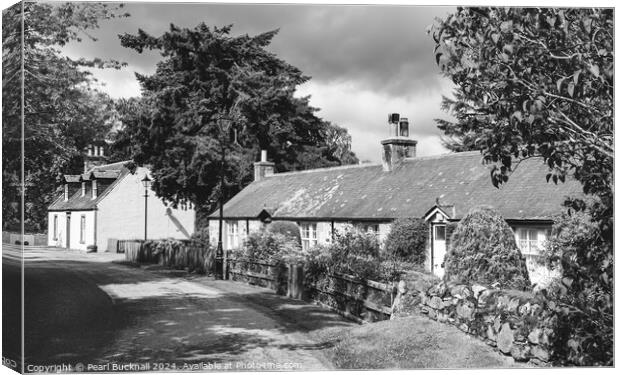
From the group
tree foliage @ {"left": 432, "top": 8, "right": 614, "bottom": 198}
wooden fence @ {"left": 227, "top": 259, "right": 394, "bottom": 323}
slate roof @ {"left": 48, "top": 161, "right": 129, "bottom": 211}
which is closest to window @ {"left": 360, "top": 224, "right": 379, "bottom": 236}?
wooden fence @ {"left": 227, "top": 259, "right": 394, "bottom": 323}

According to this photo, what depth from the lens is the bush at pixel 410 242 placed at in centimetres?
2202

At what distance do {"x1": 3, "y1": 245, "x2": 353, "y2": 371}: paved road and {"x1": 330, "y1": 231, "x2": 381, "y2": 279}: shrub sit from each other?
50.6 inches

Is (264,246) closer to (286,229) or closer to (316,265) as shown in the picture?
(286,229)

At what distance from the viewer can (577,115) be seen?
6547 mm

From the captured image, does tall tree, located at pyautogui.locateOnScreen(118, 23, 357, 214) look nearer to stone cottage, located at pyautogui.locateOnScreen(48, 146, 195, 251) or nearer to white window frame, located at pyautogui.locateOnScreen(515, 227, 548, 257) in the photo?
stone cottage, located at pyautogui.locateOnScreen(48, 146, 195, 251)

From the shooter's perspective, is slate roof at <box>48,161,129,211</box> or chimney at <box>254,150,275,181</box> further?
chimney at <box>254,150,275,181</box>

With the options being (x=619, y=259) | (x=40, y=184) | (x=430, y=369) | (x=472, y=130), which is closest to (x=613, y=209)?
(x=619, y=259)

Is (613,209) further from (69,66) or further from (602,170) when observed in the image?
(69,66)

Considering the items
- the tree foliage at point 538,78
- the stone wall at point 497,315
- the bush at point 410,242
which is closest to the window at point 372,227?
the bush at point 410,242

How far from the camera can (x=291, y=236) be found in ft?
85.4

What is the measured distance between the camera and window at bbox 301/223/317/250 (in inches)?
1097

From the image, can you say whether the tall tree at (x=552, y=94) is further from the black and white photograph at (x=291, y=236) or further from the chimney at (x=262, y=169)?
the chimney at (x=262, y=169)

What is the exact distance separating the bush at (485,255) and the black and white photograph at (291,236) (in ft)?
0.15

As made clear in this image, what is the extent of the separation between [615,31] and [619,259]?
2.76 metres
